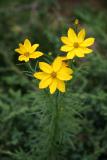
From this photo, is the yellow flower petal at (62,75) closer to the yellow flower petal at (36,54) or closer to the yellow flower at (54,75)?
the yellow flower at (54,75)

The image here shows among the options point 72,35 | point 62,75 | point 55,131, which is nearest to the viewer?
point 62,75

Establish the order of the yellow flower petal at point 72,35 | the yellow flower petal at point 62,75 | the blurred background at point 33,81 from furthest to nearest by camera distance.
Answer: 1. the blurred background at point 33,81
2. the yellow flower petal at point 72,35
3. the yellow flower petal at point 62,75

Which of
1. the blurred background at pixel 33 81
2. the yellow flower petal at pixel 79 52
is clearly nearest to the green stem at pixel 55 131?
the blurred background at pixel 33 81

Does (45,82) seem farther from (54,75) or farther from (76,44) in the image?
(76,44)

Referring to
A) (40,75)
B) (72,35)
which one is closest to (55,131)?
(40,75)

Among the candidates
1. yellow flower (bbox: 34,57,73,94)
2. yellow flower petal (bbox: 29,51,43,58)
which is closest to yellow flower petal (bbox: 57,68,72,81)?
yellow flower (bbox: 34,57,73,94)

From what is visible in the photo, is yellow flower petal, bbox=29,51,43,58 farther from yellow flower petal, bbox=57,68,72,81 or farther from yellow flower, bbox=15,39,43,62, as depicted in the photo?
yellow flower petal, bbox=57,68,72,81

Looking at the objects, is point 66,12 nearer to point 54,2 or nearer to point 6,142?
point 54,2
